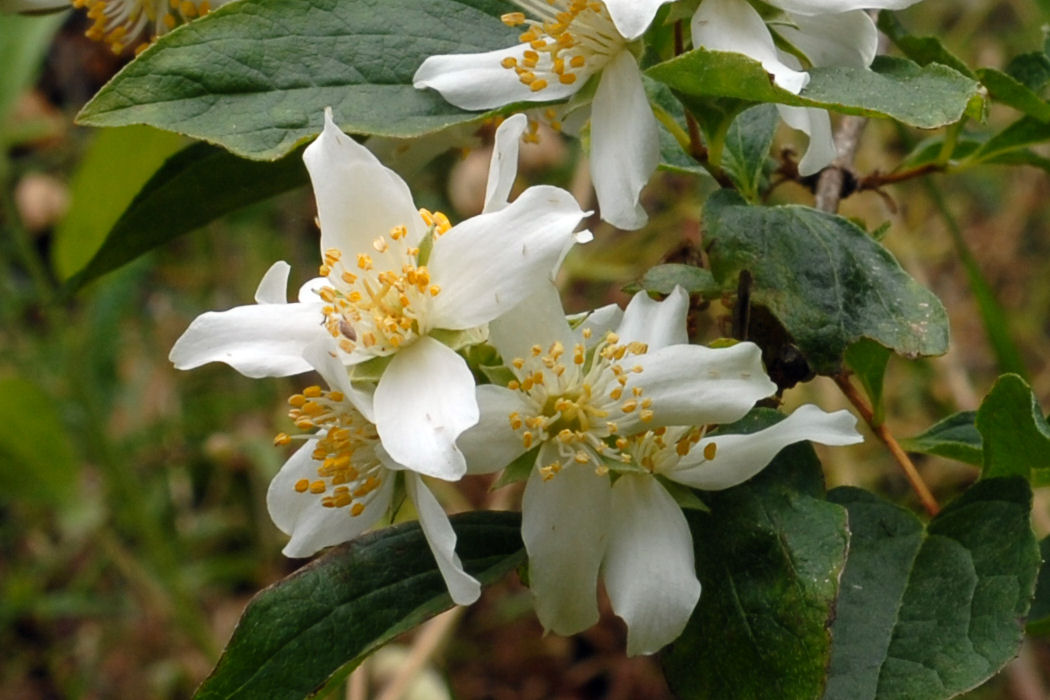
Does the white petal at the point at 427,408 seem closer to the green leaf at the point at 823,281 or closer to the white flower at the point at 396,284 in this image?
the white flower at the point at 396,284

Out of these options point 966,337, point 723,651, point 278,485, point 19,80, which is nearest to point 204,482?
point 19,80

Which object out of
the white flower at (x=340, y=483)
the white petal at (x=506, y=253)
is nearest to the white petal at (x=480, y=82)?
the white petal at (x=506, y=253)

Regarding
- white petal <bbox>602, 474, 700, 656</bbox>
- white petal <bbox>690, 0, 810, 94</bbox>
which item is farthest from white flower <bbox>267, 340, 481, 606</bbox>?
white petal <bbox>690, 0, 810, 94</bbox>

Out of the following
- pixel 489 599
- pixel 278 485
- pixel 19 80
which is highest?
pixel 278 485

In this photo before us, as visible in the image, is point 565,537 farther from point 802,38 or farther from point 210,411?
point 210,411

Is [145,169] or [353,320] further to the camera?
[145,169]

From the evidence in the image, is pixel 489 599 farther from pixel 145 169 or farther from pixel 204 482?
pixel 145 169
